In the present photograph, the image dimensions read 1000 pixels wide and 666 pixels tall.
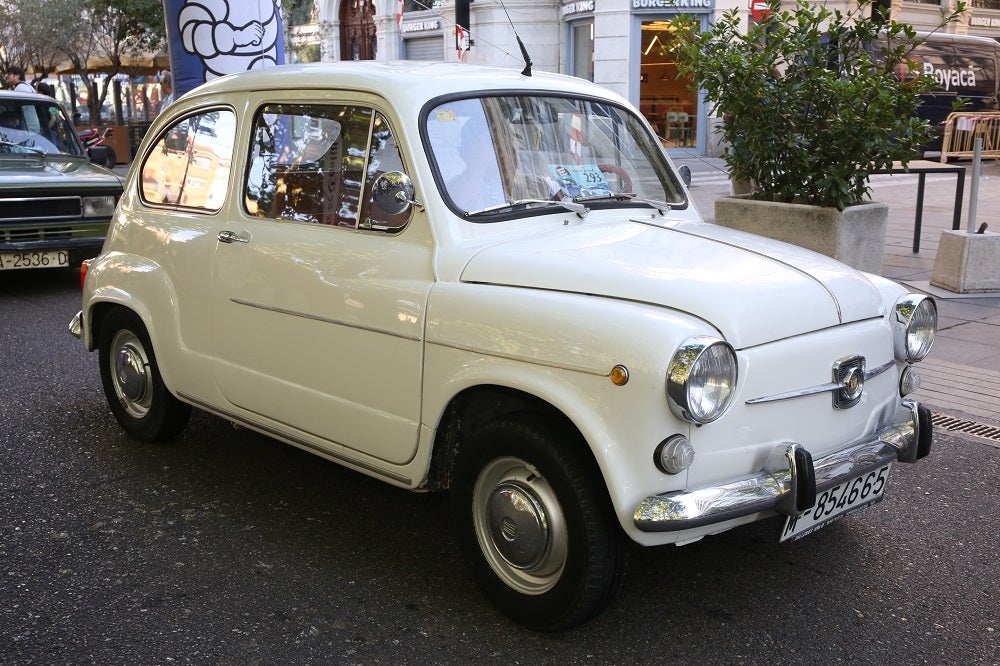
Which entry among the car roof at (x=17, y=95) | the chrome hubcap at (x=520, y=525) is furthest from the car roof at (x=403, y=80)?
the car roof at (x=17, y=95)

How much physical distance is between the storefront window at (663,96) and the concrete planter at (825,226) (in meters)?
18.6

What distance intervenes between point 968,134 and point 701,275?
2090cm

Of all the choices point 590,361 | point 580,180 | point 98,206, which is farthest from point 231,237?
point 98,206

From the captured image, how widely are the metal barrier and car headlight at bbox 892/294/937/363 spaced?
57.2 feet

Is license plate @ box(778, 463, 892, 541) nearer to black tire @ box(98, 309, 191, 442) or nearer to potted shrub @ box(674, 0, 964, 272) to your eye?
black tire @ box(98, 309, 191, 442)

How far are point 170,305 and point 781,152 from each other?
5.35 metres

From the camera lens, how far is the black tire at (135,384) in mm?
5023

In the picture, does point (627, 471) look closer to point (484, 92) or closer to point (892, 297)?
point (892, 297)

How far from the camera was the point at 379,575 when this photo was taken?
148 inches

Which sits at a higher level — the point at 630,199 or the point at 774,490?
the point at 630,199

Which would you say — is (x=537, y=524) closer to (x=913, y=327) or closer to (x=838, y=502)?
(x=838, y=502)

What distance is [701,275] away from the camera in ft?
10.8

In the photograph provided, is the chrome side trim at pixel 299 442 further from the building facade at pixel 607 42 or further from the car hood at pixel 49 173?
the building facade at pixel 607 42

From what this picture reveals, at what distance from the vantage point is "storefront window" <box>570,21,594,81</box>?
27406 millimetres
